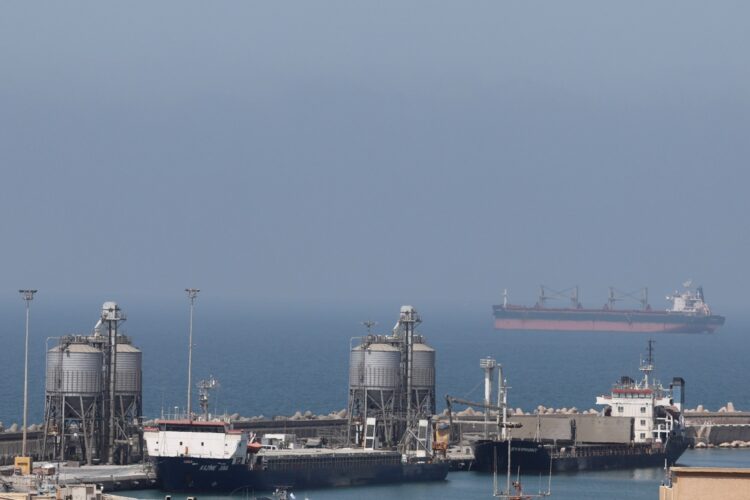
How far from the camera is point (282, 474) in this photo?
86938 millimetres

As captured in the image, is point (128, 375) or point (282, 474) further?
point (128, 375)

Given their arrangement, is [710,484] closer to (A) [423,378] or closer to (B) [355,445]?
(B) [355,445]

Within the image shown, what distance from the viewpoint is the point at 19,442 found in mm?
93688

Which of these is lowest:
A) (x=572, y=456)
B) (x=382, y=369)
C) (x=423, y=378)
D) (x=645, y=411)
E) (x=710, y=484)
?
(x=572, y=456)

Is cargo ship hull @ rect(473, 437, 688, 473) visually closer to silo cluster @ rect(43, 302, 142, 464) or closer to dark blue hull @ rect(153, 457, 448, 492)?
dark blue hull @ rect(153, 457, 448, 492)

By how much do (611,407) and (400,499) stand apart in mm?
28036

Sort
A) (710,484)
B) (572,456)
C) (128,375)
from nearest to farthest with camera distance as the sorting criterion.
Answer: (710,484) → (128,375) → (572,456)

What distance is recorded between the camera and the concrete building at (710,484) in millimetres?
30734

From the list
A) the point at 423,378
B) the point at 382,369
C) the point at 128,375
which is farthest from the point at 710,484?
the point at 423,378

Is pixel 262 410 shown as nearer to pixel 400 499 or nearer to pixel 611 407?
pixel 611 407

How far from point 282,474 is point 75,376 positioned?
1028 cm

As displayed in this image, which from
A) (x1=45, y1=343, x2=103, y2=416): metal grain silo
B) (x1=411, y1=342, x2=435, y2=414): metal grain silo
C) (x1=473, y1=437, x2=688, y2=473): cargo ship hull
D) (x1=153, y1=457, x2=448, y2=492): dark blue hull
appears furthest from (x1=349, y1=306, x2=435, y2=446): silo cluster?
(x1=45, y1=343, x2=103, y2=416): metal grain silo

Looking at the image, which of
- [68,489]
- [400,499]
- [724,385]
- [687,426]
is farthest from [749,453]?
[724,385]

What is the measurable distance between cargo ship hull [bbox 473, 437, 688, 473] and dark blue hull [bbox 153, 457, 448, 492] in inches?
157
